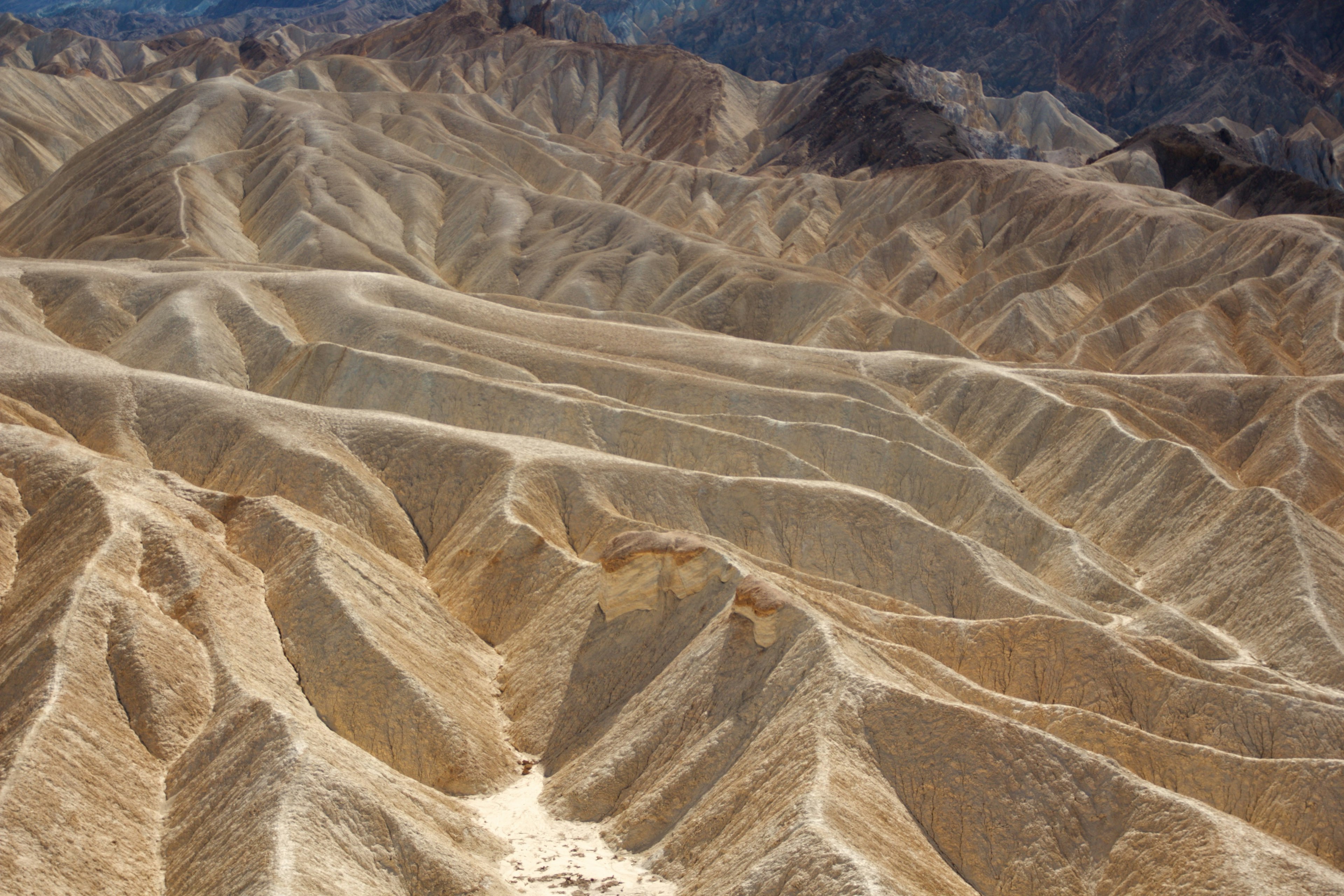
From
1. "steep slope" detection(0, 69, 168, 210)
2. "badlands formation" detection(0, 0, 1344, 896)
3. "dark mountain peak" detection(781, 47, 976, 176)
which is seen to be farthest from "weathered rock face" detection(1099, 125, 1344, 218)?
"steep slope" detection(0, 69, 168, 210)

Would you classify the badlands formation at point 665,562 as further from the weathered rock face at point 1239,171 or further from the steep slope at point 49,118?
the steep slope at point 49,118

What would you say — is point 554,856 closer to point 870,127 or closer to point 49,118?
point 870,127

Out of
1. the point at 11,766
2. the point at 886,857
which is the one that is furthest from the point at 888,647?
the point at 11,766

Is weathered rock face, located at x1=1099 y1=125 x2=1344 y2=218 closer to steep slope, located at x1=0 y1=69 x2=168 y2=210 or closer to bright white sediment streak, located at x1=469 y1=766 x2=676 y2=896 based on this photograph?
bright white sediment streak, located at x1=469 y1=766 x2=676 y2=896

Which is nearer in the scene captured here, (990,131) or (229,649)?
(229,649)

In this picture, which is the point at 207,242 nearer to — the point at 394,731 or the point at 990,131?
the point at 394,731

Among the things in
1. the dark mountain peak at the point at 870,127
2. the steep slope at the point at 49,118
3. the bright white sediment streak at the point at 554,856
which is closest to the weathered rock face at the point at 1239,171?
the dark mountain peak at the point at 870,127
